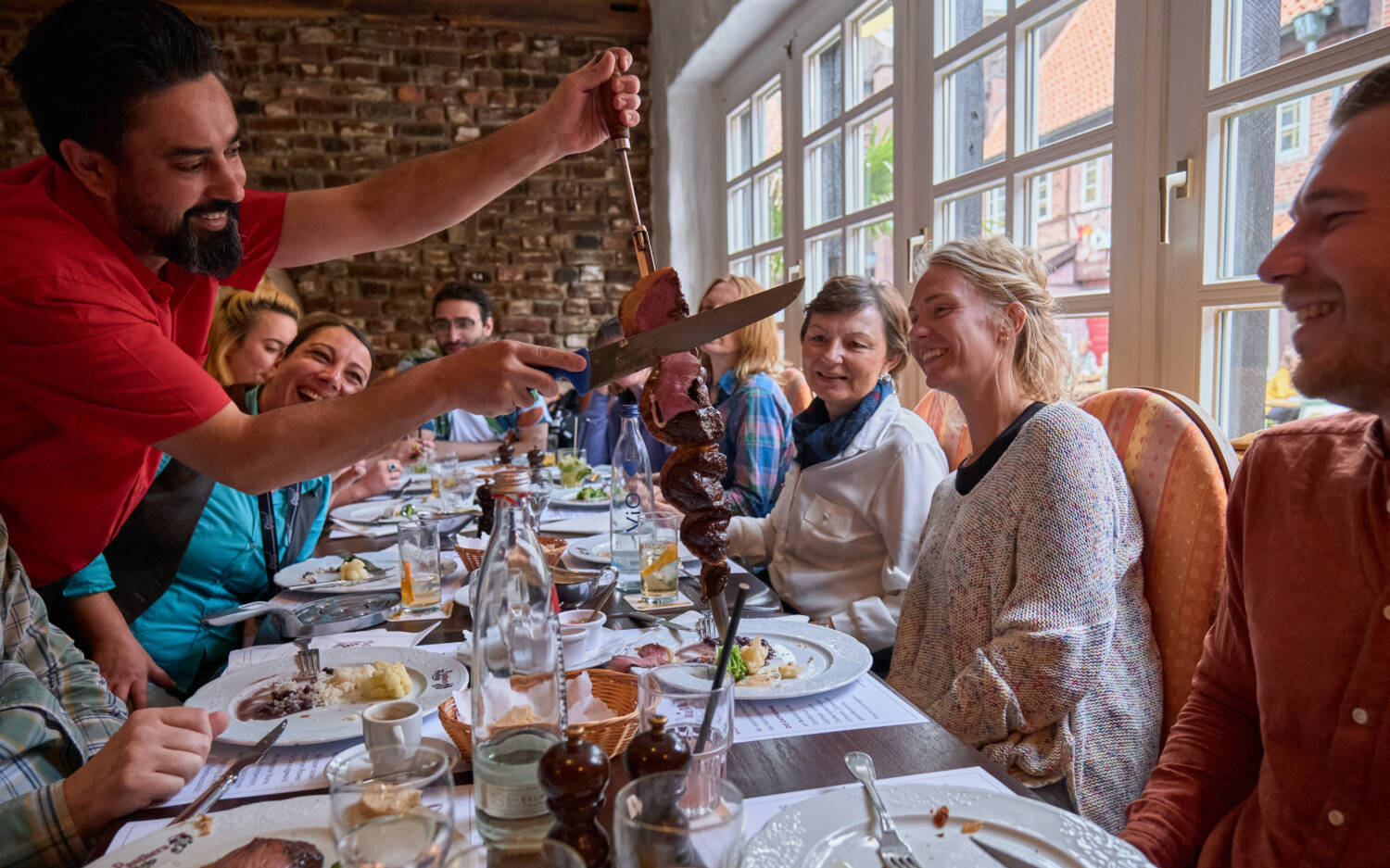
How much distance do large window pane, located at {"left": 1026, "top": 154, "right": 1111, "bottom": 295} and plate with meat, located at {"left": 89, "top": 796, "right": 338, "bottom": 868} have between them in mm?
2080

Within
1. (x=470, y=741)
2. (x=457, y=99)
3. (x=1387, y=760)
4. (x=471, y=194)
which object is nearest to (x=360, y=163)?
(x=457, y=99)

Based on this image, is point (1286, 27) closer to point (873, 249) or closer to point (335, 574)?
point (873, 249)

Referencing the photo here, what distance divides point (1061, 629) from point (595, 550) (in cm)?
102

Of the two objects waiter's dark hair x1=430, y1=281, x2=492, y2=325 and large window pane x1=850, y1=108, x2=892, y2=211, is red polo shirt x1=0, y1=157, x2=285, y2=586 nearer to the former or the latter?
large window pane x1=850, y1=108, x2=892, y2=211

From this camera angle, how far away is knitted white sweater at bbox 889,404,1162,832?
1336 mm

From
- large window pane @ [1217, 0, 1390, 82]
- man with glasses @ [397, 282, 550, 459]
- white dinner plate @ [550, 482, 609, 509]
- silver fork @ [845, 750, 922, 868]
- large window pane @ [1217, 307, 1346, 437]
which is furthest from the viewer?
man with glasses @ [397, 282, 550, 459]

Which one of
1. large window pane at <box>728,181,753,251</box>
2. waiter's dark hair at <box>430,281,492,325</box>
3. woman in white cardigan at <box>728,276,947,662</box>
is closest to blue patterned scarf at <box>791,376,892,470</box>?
woman in white cardigan at <box>728,276,947,662</box>

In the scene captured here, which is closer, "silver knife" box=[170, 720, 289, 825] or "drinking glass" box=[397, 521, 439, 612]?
"silver knife" box=[170, 720, 289, 825]

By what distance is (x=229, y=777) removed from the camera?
2.96 feet

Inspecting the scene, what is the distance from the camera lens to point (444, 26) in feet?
18.8

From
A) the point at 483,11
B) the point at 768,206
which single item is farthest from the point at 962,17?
the point at 483,11

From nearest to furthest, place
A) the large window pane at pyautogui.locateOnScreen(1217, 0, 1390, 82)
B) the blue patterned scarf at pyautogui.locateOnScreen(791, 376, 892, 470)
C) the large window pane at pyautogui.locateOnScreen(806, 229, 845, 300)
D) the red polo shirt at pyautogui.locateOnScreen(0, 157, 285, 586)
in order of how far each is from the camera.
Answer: the red polo shirt at pyautogui.locateOnScreen(0, 157, 285, 586) < the large window pane at pyautogui.locateOnScreen(1217, 0, 1390, 82) < the blue patterned scarf at pyautogui.locateOnScreen(791, 376, 892, 470) < the large window pane at pyautogui.locateOnScreen(806, 229, 845, 300)

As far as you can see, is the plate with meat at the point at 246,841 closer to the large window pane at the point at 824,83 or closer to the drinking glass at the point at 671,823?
the drinking glass at the point at 671,823

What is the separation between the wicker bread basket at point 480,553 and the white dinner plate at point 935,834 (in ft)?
3.12
